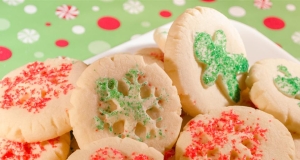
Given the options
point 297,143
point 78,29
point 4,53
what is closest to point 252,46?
point 297,143

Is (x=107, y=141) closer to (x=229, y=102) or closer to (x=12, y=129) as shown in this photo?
(x=12, y=129)

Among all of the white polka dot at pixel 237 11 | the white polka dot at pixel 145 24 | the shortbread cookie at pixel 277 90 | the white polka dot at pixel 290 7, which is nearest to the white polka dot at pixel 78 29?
the white polka dot at pixel 145 24

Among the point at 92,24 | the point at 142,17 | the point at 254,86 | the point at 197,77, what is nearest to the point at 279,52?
the point at 254,86

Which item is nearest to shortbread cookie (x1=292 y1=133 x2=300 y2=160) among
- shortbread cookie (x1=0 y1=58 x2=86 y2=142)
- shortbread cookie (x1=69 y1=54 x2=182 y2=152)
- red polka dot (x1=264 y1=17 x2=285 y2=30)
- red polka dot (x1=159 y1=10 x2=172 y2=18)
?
shortbread cookie (x1=69 y1=54 x2=182 y2=152)

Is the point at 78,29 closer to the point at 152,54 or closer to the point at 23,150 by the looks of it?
the point at 152,54

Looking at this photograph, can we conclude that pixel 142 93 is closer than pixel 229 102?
Yes

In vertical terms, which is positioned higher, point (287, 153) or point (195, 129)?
point (195, 129)

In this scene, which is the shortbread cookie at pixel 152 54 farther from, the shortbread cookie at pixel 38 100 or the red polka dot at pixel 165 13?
the red polka dot at pixel 165 13
